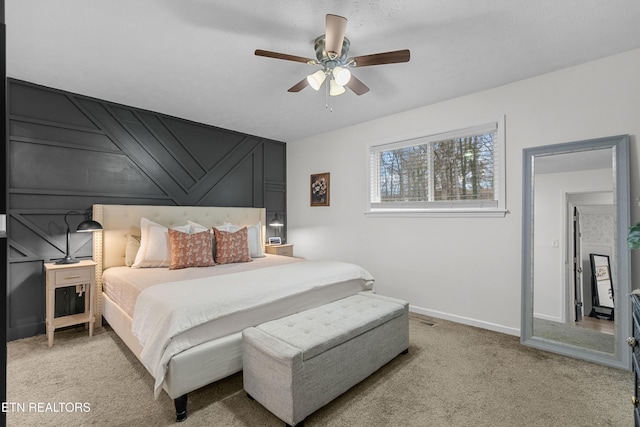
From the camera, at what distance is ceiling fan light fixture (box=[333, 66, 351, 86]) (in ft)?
7.19

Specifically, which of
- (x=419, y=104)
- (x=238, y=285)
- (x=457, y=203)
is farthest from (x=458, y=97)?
(x=238, y=285)

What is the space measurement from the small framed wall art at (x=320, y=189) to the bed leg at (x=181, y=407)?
3198 millimetres

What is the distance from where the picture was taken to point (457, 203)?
341 centimetres

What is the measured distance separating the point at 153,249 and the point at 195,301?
59.4 inches

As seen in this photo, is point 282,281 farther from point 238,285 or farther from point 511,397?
point 511,397

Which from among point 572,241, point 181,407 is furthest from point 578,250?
point 181,407

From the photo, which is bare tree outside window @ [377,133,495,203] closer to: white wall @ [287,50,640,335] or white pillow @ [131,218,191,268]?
white wall @ [287,50,640,335]

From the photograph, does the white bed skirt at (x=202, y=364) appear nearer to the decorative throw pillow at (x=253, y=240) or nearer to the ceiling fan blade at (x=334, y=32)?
the decorative throw pillow at (x=253, y=240)

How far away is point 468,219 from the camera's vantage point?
10.8 ft

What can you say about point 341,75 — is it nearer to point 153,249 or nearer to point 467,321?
point 153,249

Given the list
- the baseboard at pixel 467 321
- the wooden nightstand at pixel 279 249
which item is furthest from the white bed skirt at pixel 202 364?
the wooden nightstand at pixel 279 249

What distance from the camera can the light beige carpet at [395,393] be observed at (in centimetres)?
181

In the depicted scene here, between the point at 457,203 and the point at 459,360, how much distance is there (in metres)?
1.63

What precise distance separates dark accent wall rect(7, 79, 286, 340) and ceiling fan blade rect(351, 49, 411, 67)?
2.77m
